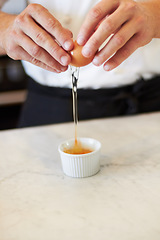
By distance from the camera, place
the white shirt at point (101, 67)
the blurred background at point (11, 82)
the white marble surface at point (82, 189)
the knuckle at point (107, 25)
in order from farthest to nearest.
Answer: the blurred background at point (11, 82) → the white shirt at point (101, 67) → the knuckle at point (107, 25) → the white marble surface at point (82, 189)

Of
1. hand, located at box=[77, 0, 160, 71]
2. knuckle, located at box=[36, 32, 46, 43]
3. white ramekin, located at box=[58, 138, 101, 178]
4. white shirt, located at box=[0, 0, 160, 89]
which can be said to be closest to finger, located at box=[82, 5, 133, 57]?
hand, located at box=[77, 0, 160, 71]

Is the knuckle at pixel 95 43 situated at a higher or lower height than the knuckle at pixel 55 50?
higher

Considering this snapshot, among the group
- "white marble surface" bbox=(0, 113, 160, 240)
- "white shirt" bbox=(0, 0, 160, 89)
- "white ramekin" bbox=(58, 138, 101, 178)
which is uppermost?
"white shirt" bbox=(0, 0, 160, 89)

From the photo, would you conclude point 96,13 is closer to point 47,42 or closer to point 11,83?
point 47,42

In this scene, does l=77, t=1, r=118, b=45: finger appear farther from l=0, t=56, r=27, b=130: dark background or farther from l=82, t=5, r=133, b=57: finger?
l=0, t=56, r=27, b=130: dark background

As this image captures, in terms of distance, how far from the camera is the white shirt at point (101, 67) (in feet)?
3.57

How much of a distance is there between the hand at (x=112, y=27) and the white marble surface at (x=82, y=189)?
0.27 metres

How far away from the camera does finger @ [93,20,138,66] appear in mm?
698

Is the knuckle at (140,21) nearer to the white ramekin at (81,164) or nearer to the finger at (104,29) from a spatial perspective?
the finger at (104,29)

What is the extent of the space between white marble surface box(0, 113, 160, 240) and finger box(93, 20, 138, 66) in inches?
11.3

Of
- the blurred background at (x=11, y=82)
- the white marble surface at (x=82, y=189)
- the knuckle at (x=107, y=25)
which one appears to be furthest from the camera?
the blurred background at (x=11, y=82)

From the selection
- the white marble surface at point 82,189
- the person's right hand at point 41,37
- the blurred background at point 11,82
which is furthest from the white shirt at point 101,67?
the blurred background at point 11,82

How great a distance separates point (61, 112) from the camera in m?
1.19

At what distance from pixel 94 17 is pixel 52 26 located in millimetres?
98
